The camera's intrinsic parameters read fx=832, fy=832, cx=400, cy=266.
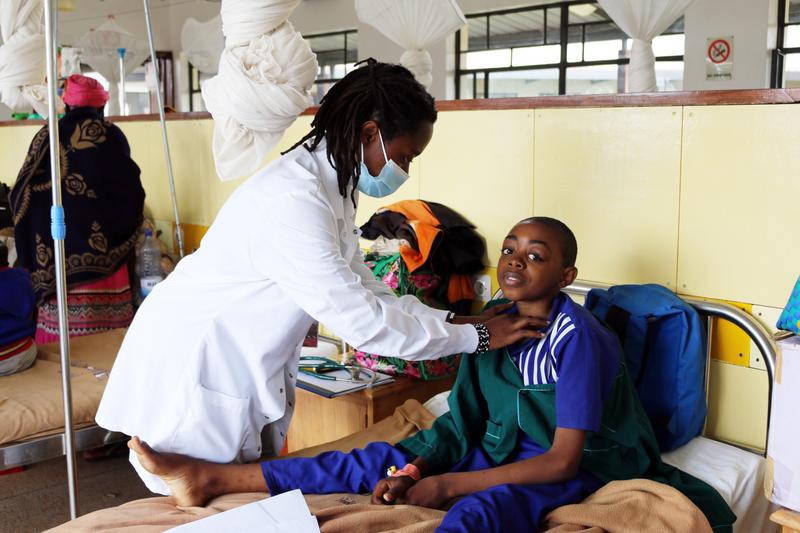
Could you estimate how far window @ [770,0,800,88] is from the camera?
743 centimetres

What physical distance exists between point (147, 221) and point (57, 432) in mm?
2029

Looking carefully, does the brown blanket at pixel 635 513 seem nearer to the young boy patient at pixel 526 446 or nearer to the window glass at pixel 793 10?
the young boy patient at pixel 526 446

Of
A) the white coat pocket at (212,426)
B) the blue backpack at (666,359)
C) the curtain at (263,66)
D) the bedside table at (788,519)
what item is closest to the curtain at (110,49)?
the curtain at (263,66)

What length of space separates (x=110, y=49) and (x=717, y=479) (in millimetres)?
8755

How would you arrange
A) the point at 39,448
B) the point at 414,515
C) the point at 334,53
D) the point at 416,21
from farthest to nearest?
1. the point at 334,53
2. the point at 416,21
3. the point at 39,448
4. the point at 414,515

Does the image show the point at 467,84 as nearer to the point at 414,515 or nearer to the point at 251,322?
the point at 251,322

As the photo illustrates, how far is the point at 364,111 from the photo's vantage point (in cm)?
203

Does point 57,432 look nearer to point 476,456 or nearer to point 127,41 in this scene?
point 476,456

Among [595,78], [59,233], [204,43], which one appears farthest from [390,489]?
[204,43]

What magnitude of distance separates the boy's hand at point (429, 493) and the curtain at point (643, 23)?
8.12ft

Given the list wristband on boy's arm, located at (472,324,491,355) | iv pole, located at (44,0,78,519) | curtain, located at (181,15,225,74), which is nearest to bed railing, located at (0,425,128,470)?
iv pole, located at (44,0,78,519)

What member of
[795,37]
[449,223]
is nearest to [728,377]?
[449,223]

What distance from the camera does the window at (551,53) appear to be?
8.69 m

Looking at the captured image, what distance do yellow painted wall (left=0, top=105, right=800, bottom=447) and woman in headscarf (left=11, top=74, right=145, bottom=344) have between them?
1.81 metres
